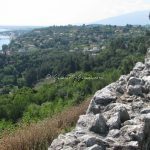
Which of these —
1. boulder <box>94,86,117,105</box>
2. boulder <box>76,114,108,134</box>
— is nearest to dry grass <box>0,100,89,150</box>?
boulder <box>94,86,117,105</box>

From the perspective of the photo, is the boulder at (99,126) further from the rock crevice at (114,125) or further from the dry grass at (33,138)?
the dry grass at (33,138)

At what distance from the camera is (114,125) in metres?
5.64

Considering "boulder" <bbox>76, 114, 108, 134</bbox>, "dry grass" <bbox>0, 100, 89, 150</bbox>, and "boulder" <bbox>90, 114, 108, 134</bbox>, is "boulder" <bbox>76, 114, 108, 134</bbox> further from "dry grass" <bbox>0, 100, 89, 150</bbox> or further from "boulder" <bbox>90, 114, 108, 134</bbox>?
"dry grass" <bbox>0, 100, 89, 150</bbox>

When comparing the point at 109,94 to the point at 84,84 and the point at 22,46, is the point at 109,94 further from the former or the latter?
the point at 22,46

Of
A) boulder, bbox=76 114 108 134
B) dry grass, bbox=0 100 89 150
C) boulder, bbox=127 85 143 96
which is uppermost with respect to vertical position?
boulder, bbox=127 85 143 96

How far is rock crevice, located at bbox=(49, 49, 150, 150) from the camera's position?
196 inches

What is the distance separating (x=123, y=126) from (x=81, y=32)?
169661 millimetres

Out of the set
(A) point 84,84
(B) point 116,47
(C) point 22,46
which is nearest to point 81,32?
(C) point 22,46

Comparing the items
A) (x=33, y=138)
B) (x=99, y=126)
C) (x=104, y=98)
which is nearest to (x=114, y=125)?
(x=99, y=126)

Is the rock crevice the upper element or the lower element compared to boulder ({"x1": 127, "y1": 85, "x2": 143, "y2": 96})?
lower

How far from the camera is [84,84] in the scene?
120 feet

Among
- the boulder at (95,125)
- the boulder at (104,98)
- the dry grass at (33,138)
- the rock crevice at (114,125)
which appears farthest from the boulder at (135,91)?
the boulder at (95,125)

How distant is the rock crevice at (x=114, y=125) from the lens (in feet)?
16.3

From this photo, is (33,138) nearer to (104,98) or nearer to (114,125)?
(104,98)
